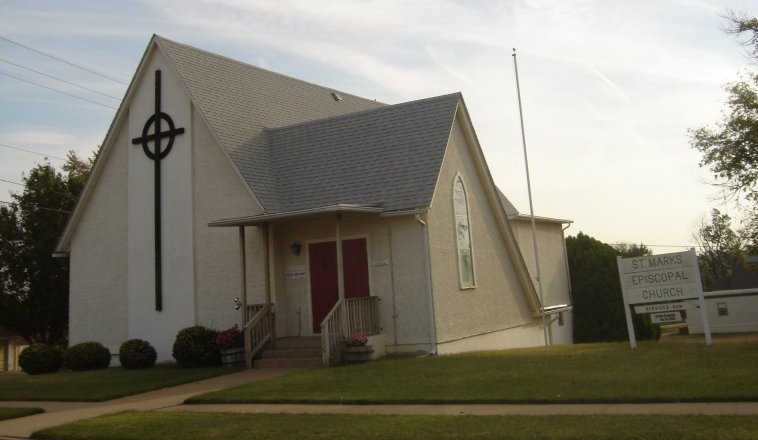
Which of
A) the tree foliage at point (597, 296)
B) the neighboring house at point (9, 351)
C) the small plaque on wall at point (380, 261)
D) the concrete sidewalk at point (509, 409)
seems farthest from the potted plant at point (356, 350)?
the neighboring house at point (9, 351)

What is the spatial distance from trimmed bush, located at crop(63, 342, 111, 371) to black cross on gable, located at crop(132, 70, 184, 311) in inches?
75.2

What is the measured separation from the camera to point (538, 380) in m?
11.9

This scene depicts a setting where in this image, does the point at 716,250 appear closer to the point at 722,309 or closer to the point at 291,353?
the point at 722,309

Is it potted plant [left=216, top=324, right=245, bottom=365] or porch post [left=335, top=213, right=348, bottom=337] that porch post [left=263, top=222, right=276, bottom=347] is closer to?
potted plant [left=216, top=324, right=245, bottom=365]

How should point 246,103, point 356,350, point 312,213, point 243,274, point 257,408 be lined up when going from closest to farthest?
point 257,408, point 356,350, point 312,213, point 243,274, point 246,103

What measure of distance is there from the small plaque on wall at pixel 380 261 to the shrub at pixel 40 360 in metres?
9.26

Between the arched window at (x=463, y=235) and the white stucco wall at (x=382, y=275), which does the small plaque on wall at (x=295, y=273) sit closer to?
the white stucco wall at (x=382, y=275)

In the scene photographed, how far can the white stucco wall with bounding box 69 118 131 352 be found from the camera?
21.8 meters

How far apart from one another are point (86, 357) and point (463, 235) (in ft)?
35.2

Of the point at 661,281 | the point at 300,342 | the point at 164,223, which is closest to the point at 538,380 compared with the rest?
the point at 661,281

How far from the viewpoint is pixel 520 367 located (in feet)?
43.9

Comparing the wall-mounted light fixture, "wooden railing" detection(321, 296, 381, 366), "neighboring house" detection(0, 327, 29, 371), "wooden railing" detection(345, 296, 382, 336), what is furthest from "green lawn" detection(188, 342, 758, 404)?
"neighboring house" detection(0, 327, 29, 371)

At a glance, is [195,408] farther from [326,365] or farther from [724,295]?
[724,295]

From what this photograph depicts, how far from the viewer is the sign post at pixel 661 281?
48.6 feet
